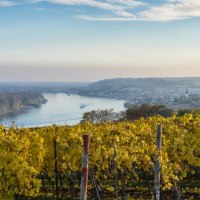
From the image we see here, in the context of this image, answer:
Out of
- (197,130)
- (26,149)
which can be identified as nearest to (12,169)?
(26,149)

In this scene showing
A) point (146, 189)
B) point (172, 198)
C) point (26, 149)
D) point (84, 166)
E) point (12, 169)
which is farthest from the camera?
point (146, 189)

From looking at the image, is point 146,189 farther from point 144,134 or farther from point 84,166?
point 84,166

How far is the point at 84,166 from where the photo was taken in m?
6.76

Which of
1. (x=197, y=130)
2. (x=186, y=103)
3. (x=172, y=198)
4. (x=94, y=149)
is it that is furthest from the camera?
(x=186, y=103)

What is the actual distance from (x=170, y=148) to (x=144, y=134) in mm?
1015

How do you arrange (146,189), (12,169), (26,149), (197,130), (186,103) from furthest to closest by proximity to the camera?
(186,103) → (146,189) → (197,130) → (26,149) → (12,169)

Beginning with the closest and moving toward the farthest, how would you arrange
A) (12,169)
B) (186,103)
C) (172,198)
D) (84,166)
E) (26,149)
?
1. (84,166)
2. (12,169)
3. (26,149)
4. (172,198)
5. (186,103)

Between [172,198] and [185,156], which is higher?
[185,156]

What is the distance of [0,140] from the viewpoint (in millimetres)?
11797

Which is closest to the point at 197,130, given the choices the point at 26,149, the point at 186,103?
the point at 26,149

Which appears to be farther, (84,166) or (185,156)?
(185,156)

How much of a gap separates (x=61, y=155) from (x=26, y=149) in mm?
2457

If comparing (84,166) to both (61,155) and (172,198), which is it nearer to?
(61,155)

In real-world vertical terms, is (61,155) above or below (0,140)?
below
